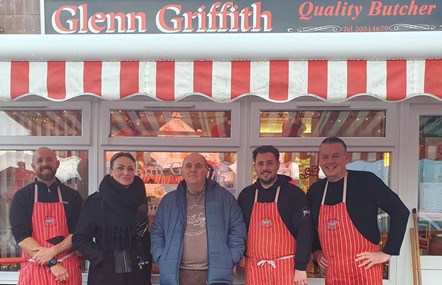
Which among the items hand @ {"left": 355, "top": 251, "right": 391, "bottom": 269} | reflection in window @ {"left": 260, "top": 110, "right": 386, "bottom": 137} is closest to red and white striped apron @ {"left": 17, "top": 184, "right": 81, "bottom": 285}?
reflection in window @ {"left": 260, "top": 110, "right": 386, "bottom": 137}

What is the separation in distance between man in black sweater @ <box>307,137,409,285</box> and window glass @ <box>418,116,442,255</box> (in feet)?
3.05

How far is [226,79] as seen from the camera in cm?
236

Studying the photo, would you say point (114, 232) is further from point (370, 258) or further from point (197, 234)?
point (370, 258)

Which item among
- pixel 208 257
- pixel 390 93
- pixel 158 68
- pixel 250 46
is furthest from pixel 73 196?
pixel 390 93

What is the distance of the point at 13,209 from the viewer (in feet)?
9.66

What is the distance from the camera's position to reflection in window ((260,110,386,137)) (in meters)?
3.62

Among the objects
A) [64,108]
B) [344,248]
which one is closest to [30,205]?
[64,108]

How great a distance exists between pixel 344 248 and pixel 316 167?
996 mm

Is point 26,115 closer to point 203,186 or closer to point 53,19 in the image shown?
point 53,19

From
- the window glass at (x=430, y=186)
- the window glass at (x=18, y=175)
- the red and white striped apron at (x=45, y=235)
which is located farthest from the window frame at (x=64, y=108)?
the window glass at (x=430, y=186)

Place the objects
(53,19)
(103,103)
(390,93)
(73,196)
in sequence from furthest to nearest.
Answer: (103,103)
(53,19)
(73,196)
(390,93)

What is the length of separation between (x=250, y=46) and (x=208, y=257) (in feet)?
4.69

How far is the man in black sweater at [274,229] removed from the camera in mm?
2896

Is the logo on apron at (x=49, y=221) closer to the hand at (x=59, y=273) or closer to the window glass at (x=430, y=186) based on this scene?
the hand at (x=59, y=273)
